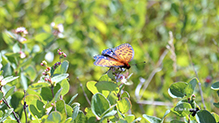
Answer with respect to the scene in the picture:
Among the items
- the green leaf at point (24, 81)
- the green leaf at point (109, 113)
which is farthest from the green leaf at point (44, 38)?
the green leaf at point (109, 113)

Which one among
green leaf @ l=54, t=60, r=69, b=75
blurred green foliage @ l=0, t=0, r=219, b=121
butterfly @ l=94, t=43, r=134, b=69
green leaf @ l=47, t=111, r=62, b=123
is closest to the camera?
green leaf @ l=47, t=111, r=62, b=123

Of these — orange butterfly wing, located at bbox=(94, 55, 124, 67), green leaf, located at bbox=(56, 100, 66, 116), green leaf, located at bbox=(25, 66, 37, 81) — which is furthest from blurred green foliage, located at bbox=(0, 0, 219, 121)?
green leaf, located at bbox=(56, 100, 66, 116)

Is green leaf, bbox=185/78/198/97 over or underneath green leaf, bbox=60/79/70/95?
underneath

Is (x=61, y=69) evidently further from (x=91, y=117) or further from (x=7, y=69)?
(x=7, y=69)

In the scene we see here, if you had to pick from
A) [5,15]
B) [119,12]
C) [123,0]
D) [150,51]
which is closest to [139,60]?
[150,51]

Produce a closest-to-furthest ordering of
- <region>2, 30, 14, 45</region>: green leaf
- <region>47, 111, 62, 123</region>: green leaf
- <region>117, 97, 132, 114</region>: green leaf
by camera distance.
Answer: <region>47, 111, 62, 123</region>: green leaf < <region>117, 97, 132, 114</region>: green leaf < <region>2, 30, 14, 45</region>: green leaf

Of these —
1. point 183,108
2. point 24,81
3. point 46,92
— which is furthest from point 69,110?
point 24,81

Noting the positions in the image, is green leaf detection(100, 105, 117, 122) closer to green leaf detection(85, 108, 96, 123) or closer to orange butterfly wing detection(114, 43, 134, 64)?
green leaf detection(85, 108, 96, 123)

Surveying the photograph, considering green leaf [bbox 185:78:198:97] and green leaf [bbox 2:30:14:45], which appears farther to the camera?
green leaf [bbox 2:30:14:45]
